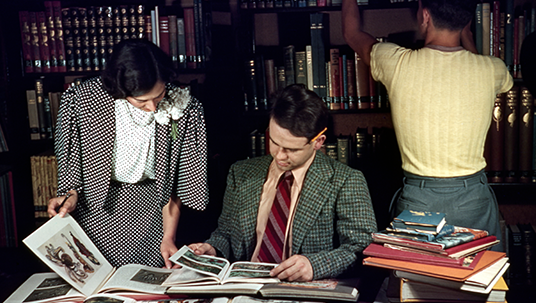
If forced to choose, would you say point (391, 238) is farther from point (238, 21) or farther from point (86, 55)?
point (86, 55)

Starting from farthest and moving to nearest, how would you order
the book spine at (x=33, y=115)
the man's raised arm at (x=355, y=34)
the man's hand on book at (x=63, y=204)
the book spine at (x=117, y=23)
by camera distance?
the book spine at (x=33, y=115)
the book spine at (x=117, y=23)
the man's raised arm at (x=355, y=34)
the man's hand on book at (x=63, y=204)

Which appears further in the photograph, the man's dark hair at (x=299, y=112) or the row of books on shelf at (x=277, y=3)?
the row of books on shelf at (x=277, y=3)

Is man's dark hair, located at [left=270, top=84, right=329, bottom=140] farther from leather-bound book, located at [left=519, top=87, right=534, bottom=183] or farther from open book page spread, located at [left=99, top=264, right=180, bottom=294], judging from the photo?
leather-bound book, located at [left=519, top=87, right=534, bottom=183]

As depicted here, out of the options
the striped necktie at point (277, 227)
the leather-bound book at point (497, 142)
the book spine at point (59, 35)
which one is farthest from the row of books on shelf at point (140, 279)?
the leather-bound book at point (497, 142)

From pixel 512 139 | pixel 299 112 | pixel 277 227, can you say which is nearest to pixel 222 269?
pixel 277 227

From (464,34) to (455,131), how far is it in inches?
19.2

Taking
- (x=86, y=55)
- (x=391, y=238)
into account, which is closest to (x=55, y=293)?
(x=391, y=238)

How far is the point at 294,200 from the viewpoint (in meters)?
2.08

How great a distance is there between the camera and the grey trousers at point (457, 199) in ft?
6.86

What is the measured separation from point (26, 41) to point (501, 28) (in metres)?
2.23

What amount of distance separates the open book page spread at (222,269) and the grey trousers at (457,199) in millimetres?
729

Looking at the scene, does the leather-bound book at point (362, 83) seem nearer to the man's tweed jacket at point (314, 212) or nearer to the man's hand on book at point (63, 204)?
the man's tweed jacket at point (314, 212)

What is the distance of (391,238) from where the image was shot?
1.56m

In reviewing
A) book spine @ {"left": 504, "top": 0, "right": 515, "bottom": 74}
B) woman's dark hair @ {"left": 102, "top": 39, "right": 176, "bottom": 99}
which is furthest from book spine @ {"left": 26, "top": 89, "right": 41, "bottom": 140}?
book spine @ {"left": 504, "top": 0, "right": 515, "bottom": 74}
